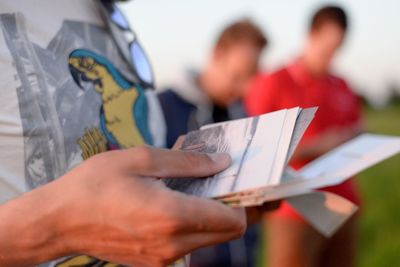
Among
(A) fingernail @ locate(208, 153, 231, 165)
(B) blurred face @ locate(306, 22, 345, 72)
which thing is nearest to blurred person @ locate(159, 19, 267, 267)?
(B) blurred face @ locate(306, 22, 345, 72)

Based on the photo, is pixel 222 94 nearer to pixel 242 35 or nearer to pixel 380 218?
pixel 242 35

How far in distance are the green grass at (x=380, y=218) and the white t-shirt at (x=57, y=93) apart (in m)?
3.97

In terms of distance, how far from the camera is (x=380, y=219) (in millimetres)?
6832

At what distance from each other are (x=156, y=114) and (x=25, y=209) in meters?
0.60

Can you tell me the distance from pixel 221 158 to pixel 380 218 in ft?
20.2

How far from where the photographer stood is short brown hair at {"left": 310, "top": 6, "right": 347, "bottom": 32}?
421cm

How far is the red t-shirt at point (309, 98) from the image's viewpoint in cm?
384

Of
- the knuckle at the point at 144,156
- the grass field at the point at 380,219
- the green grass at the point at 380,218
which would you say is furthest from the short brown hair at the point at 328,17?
the knuckle at the point at 144,156

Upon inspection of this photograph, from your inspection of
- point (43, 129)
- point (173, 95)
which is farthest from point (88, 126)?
point (173, 95)

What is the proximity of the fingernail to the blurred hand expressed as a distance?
11cm

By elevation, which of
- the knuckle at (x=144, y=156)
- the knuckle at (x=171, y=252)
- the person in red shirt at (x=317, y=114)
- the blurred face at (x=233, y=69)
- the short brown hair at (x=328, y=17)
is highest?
the knuckle at (x=144, y=156)

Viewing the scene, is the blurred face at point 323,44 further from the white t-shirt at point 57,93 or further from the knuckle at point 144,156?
the knuckle at point 144,156

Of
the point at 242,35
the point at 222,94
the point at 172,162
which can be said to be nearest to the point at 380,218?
the point at 242,35

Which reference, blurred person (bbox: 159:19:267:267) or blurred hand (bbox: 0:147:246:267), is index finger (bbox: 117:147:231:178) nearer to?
blurred hand (bbox: 0:147:246:267)
